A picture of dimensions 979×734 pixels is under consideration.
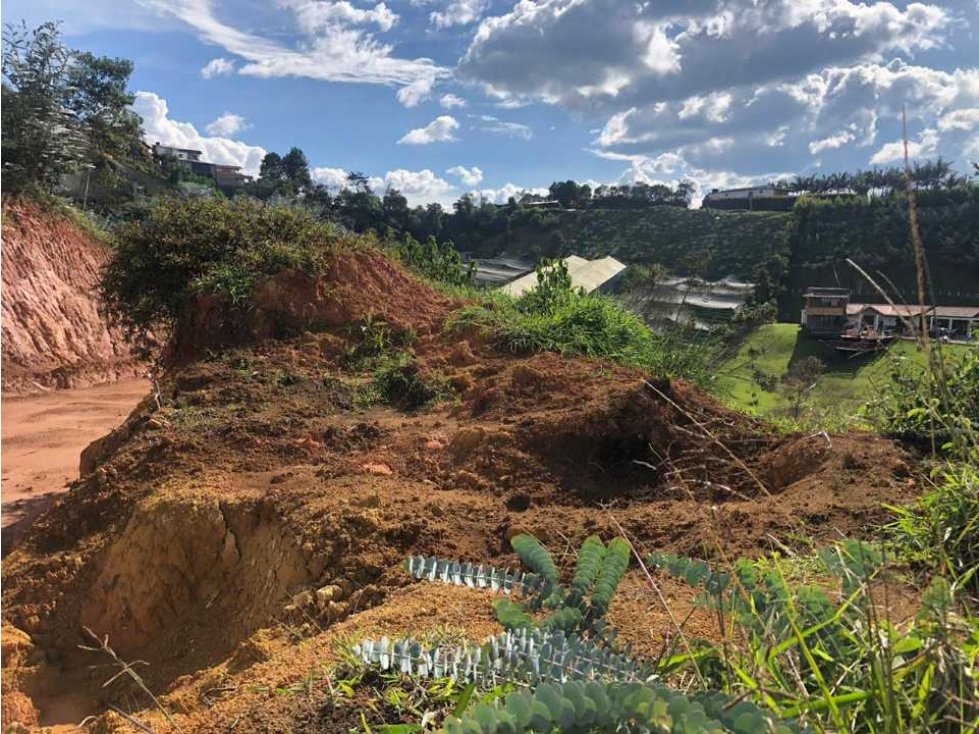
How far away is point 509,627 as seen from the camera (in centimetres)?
207

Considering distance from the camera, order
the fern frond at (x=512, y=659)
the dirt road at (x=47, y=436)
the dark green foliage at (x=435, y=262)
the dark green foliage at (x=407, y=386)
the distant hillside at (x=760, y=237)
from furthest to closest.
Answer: the distant hillside at (x=760, y=237) → the dark green foliage at (x=435, y=262) → the dirt road at (x=47, y=436) → the dark green foliage at (x=407, y=386) → the fern frond at (x=512, y=659)

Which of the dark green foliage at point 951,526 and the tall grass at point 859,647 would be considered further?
the dark green foliage at point 951,526

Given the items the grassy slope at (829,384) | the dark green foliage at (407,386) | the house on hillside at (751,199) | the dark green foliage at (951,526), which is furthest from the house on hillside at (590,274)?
the house on hillside at (751,199)

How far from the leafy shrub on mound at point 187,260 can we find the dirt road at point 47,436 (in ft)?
7.29

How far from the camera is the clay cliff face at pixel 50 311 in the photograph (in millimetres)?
15422

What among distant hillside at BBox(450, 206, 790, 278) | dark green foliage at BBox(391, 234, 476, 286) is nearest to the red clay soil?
dark green foliage at BBox(391, 234, 476, 286)

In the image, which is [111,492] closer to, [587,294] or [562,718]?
[562,718]

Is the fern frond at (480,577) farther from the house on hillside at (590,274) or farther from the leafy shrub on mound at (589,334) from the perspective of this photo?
the house on hillside at (590,274)

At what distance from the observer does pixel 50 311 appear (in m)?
16.6

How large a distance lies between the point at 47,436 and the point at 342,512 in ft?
30.1

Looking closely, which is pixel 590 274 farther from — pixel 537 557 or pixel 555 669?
pixel 555 669

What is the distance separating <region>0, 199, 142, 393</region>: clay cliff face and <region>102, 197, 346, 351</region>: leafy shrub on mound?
752 cm

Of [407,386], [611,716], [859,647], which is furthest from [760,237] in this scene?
[611,716]

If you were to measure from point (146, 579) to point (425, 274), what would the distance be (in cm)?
736
